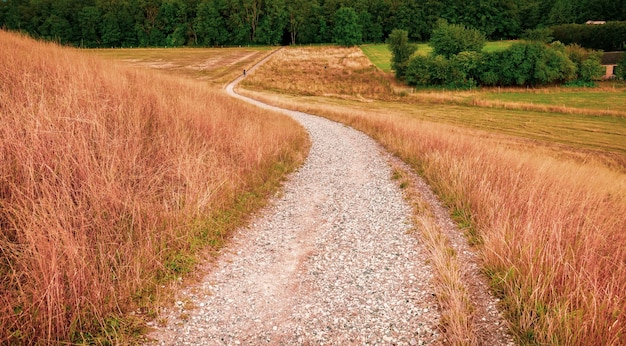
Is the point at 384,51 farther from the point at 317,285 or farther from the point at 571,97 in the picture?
the point at 317,285

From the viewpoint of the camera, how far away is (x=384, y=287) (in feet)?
17.9

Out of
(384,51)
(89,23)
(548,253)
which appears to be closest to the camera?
(548,253)

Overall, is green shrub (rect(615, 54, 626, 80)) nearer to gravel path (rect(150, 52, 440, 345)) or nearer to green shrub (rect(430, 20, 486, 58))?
green shrub (rect(430, 20, 486, 58))

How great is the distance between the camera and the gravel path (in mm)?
4434

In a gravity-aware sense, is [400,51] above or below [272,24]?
below

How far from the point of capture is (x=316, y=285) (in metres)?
5.57

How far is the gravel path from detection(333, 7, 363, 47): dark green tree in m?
117

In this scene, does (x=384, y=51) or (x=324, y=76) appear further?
(x=384, y=51)

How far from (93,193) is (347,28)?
403 ft

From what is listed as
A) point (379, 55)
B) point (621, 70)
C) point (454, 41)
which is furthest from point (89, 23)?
point (621, 70)

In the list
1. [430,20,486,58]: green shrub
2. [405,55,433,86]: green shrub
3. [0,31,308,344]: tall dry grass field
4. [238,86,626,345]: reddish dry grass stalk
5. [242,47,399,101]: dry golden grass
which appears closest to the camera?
[238,86,626,345]: reddish dry grass stalk

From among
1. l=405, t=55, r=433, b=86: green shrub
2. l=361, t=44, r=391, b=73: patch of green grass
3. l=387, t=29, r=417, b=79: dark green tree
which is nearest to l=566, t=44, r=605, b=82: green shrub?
l=405, t=55, r=433, b=86: green shrub

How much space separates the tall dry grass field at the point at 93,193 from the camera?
4094mm

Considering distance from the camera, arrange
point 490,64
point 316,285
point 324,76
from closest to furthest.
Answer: point 316,285 → point 490,64 → point 324,76
